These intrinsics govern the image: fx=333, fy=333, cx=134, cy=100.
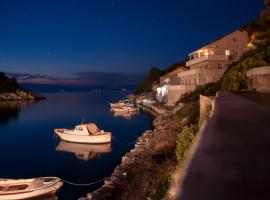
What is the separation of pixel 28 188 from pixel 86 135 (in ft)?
56.0

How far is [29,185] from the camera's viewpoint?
19938 millimetres

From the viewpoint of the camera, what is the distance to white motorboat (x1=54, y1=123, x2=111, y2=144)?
36.1 metres

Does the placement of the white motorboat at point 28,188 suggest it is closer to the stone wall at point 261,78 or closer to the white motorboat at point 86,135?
the stone wall at point 261,78

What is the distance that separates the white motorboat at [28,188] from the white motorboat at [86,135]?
15.1 metres

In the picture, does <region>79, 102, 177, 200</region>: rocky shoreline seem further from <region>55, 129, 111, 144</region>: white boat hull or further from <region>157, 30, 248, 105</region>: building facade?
<region>157, 30, 248, 105</region>: building facade

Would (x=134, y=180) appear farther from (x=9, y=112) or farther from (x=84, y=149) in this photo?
(x=9, y=112)

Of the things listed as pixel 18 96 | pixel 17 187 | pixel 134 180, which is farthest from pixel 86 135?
pixel 18 96

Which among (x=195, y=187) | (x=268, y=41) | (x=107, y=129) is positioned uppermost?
(x=268, y=41)

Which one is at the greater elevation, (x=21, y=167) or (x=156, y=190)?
(x=156, y=190)

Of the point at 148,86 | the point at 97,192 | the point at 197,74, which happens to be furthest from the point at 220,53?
the point at 148,86

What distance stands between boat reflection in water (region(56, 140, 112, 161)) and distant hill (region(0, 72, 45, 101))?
137 meters

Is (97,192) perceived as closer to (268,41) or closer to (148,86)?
(268,41)

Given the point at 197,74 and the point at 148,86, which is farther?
the point at 148,86

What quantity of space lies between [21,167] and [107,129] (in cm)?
2355
